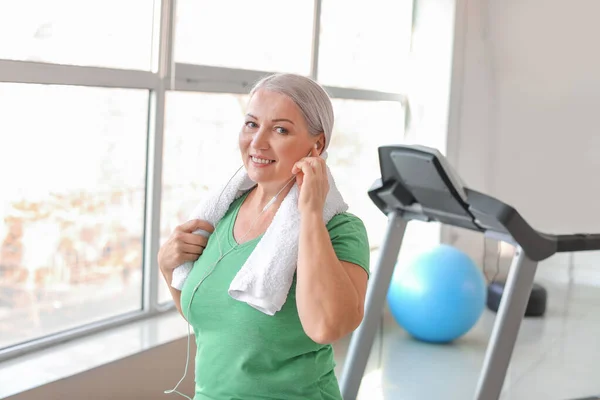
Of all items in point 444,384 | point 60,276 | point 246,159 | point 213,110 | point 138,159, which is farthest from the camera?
point 444,384

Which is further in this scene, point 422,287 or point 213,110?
point 422,287

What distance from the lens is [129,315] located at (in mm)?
2877

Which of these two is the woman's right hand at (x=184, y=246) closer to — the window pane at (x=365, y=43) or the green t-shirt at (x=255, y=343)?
the green t-shirt at (x=255, y=343)

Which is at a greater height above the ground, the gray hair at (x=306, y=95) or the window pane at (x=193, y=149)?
the gray hair at (x=306, y=95)

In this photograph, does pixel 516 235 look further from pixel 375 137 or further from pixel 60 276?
pixel 375 137

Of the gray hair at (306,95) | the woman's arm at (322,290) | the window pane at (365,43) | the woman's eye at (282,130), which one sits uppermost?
the window pane at (365,43)

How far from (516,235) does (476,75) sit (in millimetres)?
2938

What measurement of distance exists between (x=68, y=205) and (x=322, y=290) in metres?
1.49

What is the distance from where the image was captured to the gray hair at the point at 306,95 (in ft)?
4.63

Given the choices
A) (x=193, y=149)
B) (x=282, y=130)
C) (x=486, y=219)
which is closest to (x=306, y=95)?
(x=282, y=130)

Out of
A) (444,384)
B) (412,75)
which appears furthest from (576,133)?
(444,384)

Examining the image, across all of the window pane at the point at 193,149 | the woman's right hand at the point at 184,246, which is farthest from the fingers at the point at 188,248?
the window pane at the point at 193,149

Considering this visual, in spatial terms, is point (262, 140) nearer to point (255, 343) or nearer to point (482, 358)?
point (255, 343)

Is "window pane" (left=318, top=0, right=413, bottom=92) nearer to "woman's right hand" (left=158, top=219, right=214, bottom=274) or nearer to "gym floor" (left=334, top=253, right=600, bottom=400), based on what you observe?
"gym floor" (left=334, top=253, right=600, bottom=400)
